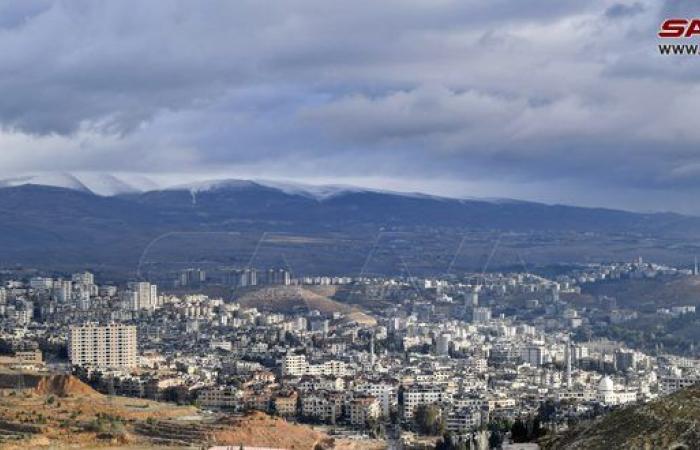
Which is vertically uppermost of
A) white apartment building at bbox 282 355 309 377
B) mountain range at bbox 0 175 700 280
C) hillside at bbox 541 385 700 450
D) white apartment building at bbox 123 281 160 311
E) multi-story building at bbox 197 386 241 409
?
mountain range at bbox 0 175 700 280

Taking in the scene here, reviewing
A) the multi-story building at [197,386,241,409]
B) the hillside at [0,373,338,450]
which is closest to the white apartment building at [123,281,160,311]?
the multi-story building at [197,386,241,409]

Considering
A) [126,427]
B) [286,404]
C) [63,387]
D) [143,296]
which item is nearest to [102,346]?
[63,387]

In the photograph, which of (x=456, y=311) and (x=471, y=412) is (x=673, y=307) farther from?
(x=471, y=412)

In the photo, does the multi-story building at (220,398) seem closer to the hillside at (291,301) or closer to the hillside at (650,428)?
the hillside at (291,301)

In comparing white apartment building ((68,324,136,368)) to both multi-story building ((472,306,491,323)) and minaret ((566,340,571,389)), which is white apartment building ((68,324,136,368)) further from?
multi-story building ((472,306,491,323))

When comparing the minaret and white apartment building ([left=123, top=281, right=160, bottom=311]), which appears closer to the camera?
the minaret

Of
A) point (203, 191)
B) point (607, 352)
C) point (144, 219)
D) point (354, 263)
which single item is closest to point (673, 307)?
point (607, 352)

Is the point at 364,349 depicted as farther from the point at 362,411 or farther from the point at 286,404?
the point at 362,411
